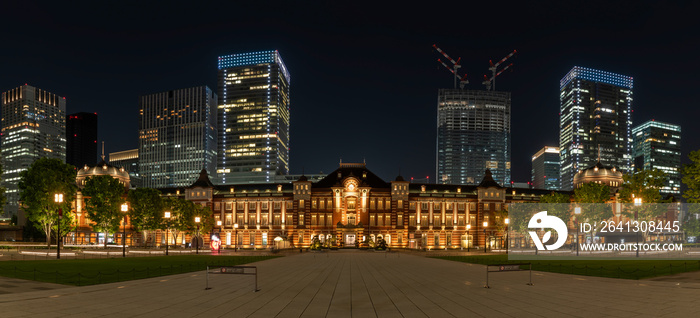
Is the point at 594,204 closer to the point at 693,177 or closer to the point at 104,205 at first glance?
the point at 693,177

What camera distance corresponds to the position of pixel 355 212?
10462 centimetres

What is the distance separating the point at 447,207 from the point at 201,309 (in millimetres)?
93709

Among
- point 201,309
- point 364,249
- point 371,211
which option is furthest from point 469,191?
point 201,309

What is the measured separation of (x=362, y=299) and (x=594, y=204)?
217ft

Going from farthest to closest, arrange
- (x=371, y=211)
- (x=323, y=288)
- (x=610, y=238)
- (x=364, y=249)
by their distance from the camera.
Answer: (x=371, y=211), (x=610, y=238), (x=364, y=249), (x=323, y=288)

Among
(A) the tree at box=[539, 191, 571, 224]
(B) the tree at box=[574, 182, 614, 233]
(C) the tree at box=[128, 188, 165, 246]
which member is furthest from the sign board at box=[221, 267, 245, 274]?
(A) the tree at box=[539, 191, 571, 224]

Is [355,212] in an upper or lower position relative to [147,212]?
lower

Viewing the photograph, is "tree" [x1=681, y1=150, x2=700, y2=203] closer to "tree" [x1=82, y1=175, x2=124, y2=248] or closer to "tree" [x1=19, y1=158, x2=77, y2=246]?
"tree" [x1=19, y1=158, x2=77, y2=246]

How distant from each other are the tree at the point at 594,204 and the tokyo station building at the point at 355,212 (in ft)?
75.8

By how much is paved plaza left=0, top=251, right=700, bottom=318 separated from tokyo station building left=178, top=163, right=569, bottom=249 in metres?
74.3

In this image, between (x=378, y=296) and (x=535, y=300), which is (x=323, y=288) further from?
(x=535, y=300)

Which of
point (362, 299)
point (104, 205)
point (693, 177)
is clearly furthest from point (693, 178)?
point (104, 205)

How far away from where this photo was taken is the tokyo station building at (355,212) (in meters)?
105

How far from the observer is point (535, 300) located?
2155cm
